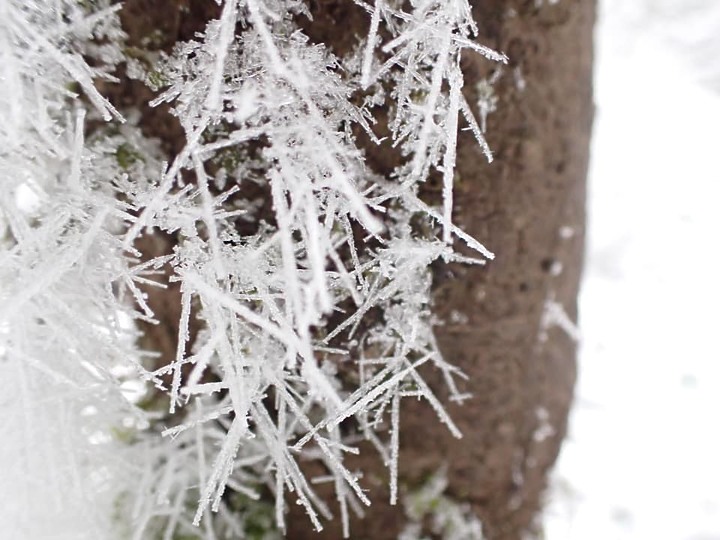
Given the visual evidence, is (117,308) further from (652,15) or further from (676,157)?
(652,15)

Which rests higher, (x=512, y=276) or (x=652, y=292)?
(x=512, y=276)

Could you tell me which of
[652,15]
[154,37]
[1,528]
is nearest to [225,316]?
[154,37]

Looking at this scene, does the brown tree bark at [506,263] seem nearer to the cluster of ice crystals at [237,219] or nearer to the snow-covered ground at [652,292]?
the cluster of ice crystals at [237,219]

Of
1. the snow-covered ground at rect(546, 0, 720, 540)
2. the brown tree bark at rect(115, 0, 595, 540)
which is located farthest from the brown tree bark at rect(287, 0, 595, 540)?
the snow-covered ground at rect(546, 0, 720, 540)

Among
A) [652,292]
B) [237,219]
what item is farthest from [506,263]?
[652,292]

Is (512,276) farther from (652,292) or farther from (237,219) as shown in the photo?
(652,292)
